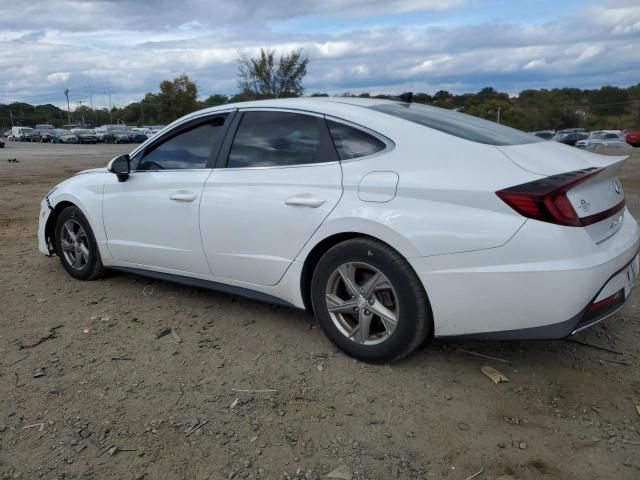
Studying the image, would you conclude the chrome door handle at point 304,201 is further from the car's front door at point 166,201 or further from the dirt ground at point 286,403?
the dirt ground at point 286,403

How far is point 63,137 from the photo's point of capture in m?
54.4

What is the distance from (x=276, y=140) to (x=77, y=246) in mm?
2464

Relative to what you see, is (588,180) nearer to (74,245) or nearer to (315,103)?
(315,103)

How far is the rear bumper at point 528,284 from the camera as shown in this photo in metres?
2.71

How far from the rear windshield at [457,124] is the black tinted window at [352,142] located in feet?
0.87

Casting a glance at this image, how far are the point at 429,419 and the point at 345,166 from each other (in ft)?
4.86

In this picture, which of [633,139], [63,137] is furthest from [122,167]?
[63,137]

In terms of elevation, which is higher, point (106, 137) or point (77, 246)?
point (106, 137)

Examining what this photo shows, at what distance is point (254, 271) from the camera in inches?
148

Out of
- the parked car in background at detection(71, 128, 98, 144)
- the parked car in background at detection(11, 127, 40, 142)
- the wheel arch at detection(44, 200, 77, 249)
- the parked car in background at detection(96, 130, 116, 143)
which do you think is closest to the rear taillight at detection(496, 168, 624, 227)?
the wheel arch at detection(44, 200, 77, 249)

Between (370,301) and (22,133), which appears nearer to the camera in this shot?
(370,301)

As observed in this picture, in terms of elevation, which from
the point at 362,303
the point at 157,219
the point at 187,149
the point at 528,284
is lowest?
the point at 362,303

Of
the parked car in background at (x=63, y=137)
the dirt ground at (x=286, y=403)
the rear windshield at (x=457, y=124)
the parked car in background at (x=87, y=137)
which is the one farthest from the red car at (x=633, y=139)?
the parked car in background at (x=63, y=137)

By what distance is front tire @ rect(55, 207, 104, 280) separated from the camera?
4.95 meters
